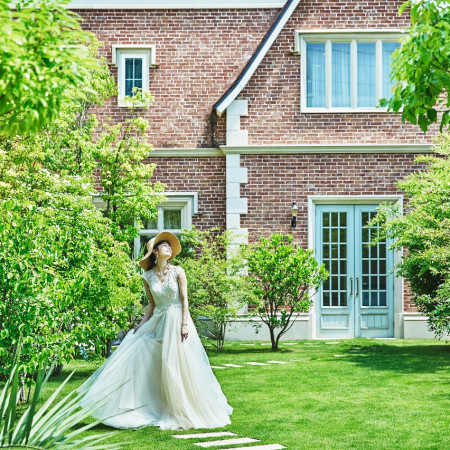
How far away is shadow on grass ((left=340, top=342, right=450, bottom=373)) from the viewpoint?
11608 millimetres

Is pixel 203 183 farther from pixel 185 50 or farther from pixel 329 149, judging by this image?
pixel 185 50

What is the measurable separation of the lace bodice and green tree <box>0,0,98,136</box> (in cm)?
438

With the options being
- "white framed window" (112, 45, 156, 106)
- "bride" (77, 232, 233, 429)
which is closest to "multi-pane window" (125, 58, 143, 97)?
"white framed window" (112, 45, 156, 106)

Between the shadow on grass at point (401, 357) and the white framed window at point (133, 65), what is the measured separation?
23.7 feet

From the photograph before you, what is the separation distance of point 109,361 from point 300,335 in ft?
29.1

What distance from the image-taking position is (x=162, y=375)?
7781 mm

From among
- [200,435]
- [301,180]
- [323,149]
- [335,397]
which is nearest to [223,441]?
[200,435]

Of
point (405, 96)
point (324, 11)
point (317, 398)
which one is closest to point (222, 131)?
point (324, 11)

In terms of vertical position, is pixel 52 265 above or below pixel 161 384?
above

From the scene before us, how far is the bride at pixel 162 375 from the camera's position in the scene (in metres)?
7.63

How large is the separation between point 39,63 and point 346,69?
44.1ft

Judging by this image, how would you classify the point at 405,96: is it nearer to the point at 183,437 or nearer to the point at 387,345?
the point at 183,437

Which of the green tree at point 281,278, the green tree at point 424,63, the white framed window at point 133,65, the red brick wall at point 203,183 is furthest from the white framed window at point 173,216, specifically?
the green tree at point 424,63

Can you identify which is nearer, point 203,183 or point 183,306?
point 183,306
